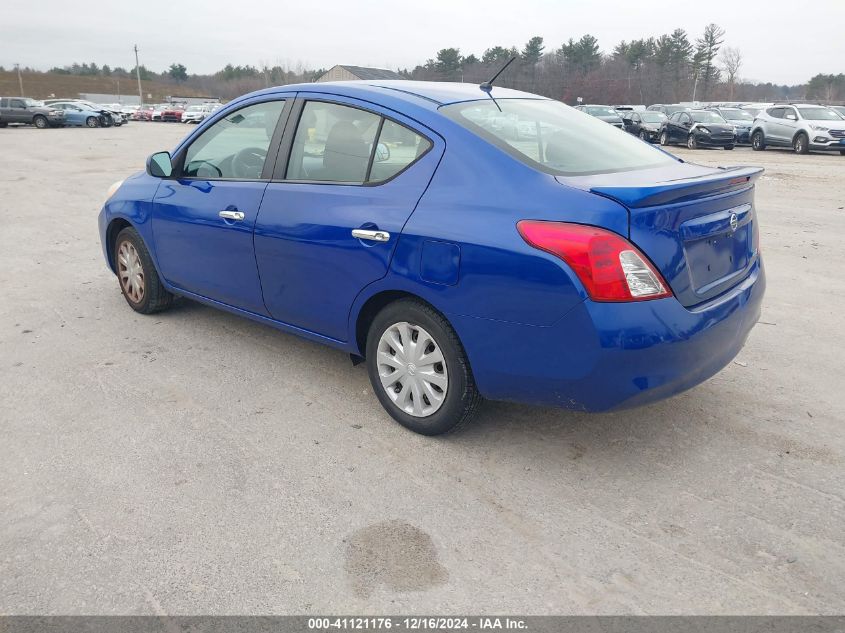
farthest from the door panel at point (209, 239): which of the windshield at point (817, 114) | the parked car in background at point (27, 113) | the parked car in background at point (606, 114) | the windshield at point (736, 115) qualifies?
the parked car in background at point (27, 113)

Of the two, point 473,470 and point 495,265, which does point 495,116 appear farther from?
point 473,470

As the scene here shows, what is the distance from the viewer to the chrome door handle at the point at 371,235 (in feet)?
11.0

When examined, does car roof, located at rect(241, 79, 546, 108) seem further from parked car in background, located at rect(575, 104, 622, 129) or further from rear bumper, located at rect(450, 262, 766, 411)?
parked car in background, located at rect(575, 104, 622, 129)

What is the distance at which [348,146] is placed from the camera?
3.73 meters

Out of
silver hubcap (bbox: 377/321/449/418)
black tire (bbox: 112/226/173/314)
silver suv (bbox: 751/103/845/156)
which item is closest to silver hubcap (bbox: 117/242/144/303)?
black tire (bbox: 112/226/173/314)

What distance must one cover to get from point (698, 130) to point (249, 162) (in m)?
23.9

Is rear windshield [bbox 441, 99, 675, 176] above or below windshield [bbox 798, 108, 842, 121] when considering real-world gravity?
below

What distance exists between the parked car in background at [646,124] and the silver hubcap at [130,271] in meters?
25.2

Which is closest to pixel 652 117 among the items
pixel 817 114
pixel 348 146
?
pixel 817 114

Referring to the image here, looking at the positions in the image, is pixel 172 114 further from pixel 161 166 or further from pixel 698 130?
pixel 161 166

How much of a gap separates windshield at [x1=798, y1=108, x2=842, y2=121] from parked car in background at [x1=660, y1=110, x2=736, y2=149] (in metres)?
2.52

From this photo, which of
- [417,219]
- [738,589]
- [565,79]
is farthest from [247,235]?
[565,79]

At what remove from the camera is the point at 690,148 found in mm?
25719

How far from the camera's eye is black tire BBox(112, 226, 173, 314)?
5176mm
